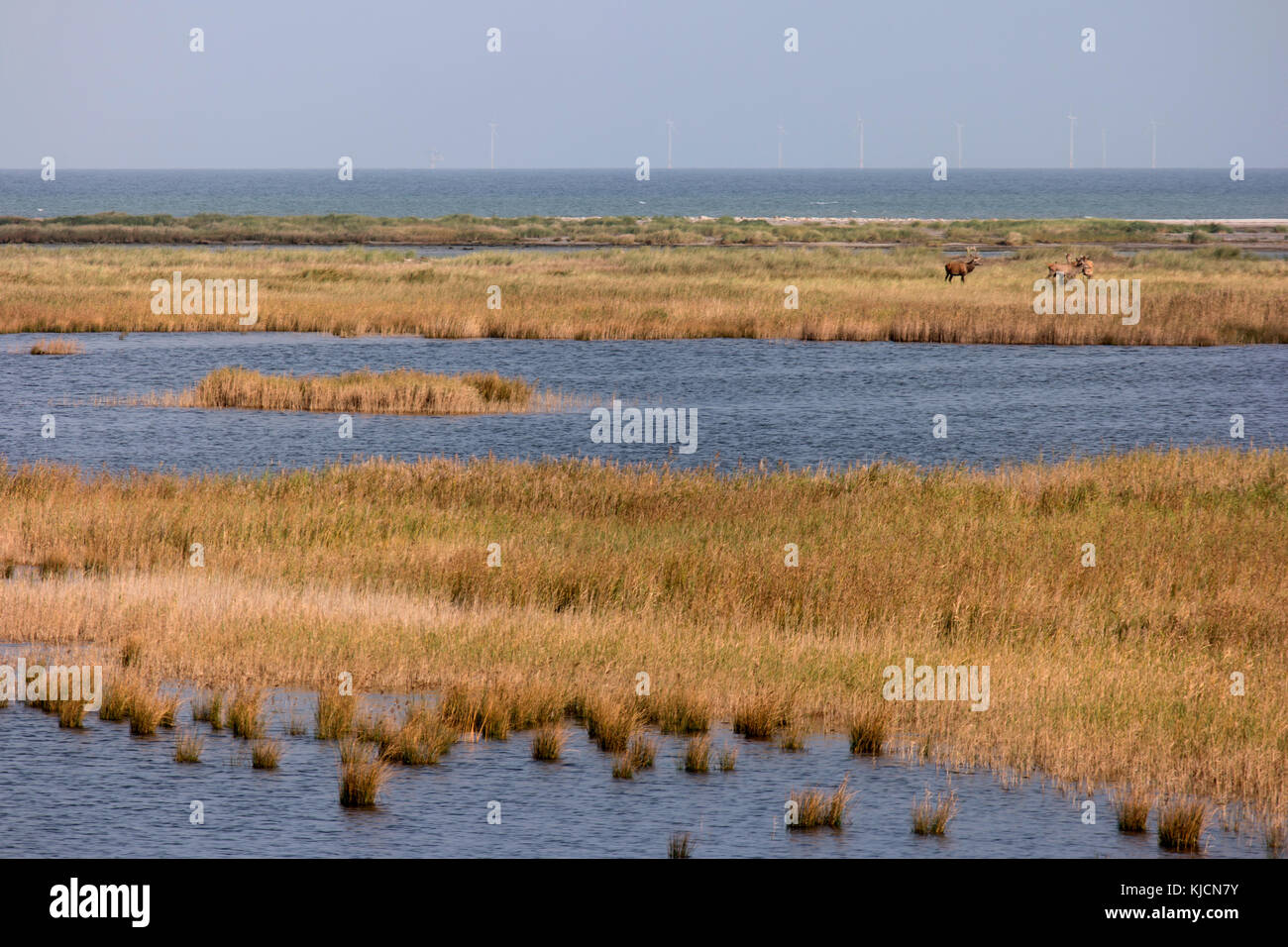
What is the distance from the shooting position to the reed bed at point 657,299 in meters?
53.8

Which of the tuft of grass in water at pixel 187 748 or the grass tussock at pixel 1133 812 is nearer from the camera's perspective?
the grass tussock at pixel 1133 812

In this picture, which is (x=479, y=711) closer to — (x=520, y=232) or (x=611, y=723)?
(x=611, y=723)

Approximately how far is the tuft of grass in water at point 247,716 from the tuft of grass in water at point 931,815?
5.67m

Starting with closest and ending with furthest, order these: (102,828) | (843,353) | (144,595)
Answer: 1. (102,828)
2. (144,595)
3. (843,353)

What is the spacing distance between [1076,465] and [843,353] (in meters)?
23.4

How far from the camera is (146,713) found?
13.4 metres

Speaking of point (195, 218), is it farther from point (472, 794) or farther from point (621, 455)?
point (472, 794)

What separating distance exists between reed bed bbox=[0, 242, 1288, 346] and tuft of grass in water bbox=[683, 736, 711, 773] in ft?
135

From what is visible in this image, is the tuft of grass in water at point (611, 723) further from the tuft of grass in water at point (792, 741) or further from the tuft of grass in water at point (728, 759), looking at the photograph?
the tuft of grass in water at point (792, 741)

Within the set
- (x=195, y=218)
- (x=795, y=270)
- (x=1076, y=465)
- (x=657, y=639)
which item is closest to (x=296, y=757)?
(x=657, y=639)

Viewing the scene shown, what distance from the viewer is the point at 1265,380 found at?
146 ft

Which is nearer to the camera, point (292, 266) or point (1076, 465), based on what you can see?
point (1076, 465)

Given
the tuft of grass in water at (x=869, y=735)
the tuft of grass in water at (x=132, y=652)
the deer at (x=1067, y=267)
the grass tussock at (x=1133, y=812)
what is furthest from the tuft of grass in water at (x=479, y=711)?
the deer at (x=1067, y=267)

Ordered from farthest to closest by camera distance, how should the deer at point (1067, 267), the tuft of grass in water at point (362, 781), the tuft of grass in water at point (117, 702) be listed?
1. the deer at point (1067, 267)
2. the tuft of grass in water at point (117, 702)
3. the tuft of grass in water at point (362, 781)
